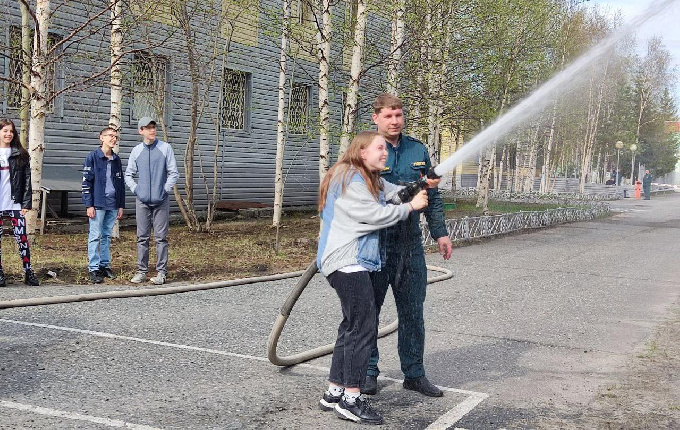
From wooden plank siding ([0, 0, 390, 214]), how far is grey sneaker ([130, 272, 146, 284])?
7.34 meters

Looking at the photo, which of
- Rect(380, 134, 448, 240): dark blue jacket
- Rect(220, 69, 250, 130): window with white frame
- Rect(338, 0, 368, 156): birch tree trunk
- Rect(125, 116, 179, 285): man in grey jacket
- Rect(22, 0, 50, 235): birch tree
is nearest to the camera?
Rect(380, 134, 448, 240): dark blue jacket

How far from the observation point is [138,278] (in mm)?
10109

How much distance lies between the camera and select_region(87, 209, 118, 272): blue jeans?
10.1 metres

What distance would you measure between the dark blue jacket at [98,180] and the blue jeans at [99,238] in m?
0.14

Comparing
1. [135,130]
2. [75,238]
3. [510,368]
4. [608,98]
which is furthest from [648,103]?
[510,368]

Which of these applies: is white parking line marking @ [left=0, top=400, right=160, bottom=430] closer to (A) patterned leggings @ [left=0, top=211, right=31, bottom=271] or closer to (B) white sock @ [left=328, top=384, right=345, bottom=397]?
(B) white sock @ [left=328, top=384, right=345, bottom=397]

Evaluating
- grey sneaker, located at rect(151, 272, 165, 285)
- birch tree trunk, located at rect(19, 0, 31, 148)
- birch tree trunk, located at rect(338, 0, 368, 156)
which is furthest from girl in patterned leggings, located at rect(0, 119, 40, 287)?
birch tree trunk, located at rect(338, 0, 368, 156)

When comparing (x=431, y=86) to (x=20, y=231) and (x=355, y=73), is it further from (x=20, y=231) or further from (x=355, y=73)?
(x=20, y=231)

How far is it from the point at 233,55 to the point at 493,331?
17.4 m

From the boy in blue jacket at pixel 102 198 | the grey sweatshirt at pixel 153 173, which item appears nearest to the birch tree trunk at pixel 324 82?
the grey sweatshirt at pixel 153 173

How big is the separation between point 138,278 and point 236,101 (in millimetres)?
15204

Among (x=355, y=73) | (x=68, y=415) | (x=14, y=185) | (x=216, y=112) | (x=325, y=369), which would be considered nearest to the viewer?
(x=68, y=415)

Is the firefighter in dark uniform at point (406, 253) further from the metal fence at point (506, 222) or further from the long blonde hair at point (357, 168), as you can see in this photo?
the metal fence at point (506, 222)

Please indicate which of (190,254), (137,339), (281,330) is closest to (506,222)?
(190,254)
